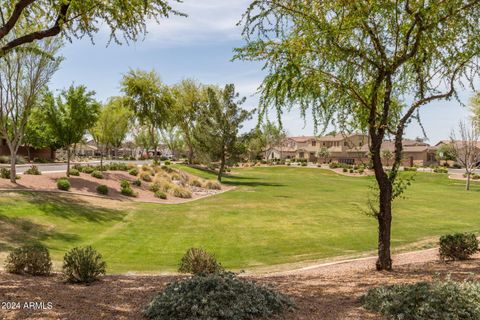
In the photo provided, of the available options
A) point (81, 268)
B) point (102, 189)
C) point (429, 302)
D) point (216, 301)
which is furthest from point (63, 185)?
point (429, 302)

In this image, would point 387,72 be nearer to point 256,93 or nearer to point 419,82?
point 419,82

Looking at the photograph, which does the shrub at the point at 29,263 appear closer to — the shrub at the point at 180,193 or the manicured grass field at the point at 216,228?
the manicured grass field at the point at 216,228

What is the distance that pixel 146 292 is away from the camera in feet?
26.6

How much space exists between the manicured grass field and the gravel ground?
14.5ft

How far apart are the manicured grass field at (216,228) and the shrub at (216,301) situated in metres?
7.39

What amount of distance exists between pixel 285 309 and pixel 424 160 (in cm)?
11704

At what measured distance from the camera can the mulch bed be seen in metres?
6.46

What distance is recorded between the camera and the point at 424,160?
11250 cm

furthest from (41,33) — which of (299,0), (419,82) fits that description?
(419,82)

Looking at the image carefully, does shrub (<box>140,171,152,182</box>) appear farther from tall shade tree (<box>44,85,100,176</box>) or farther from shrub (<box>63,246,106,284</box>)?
shrub (<box>63,246,106,284</box>)

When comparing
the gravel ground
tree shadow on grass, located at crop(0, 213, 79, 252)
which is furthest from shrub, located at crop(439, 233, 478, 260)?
tree shadow on grass, located at crop(0, 213, 79, 252)

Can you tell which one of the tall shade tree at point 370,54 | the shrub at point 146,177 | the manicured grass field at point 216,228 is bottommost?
the manicured grass field at point 216,228

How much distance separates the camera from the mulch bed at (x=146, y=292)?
6.46 metres

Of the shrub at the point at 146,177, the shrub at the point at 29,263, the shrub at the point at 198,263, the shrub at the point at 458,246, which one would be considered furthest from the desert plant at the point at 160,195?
the shrub at the point at 458,246
